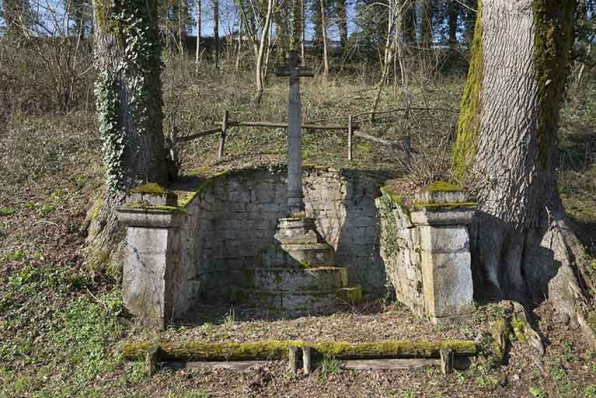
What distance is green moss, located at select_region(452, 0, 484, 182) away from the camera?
680 cm

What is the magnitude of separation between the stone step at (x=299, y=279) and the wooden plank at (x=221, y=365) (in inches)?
84.3

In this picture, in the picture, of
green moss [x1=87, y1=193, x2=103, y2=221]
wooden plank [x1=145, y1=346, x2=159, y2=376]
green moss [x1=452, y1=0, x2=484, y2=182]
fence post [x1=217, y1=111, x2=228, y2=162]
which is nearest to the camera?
wooden plank [x1=145, y1=346, x2=159, y2=376]

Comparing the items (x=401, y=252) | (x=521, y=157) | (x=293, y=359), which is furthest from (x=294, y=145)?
(x=293, y=359)

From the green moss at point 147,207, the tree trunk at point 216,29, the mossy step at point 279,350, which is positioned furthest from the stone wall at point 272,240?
the tree trunk at point 216,29

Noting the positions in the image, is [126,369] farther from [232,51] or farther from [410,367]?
[232,51]

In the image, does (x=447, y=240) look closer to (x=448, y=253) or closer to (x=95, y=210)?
(x=448, y=253)

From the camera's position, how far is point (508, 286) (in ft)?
21.8

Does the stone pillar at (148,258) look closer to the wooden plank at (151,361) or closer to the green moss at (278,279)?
the wooden plank at (151,361)

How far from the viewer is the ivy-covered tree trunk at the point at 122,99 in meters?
7.18

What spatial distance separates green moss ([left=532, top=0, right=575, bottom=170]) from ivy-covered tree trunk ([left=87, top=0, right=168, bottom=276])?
5.21m

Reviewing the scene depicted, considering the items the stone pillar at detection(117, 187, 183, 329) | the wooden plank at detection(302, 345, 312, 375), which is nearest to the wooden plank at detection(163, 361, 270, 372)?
the wooden plank at detection(302, 345, 312, 375)

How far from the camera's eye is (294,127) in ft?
27.2

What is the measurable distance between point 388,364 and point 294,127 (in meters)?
4.21

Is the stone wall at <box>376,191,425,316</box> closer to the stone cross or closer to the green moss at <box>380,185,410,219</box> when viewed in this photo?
the green moss at <box>380,185,410,219</box>
